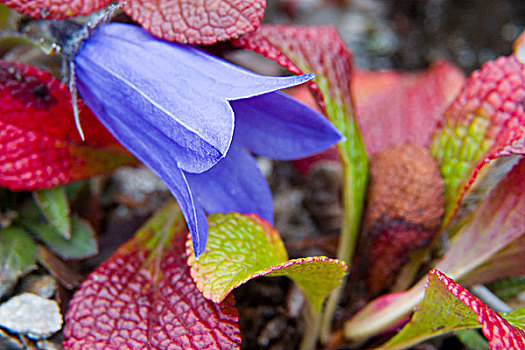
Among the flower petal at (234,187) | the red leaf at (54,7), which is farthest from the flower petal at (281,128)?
the red leaf at (54,7)

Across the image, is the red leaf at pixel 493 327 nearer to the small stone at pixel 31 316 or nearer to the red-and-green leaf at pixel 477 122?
the red-and-green leaf at pixel 477 122

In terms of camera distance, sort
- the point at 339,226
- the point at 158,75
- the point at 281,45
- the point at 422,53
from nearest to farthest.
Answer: the point at 158,75
the point at 281,45
the point at 339,226
the point at 422,53

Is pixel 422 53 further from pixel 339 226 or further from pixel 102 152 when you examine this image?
pixel 102 152

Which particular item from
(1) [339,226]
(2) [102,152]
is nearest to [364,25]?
(1) [339,226]

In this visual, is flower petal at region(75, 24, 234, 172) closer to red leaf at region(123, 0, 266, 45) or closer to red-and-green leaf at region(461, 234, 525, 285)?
red leaf at region(123, 0, 266, 45)

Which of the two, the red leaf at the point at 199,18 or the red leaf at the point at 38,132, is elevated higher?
the red leaf at the point at 199,18

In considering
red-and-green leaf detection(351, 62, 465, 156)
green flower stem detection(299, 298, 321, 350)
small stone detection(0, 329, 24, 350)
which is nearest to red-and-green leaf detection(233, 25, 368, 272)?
green flower stem detection(299, 298, 321, 350)
